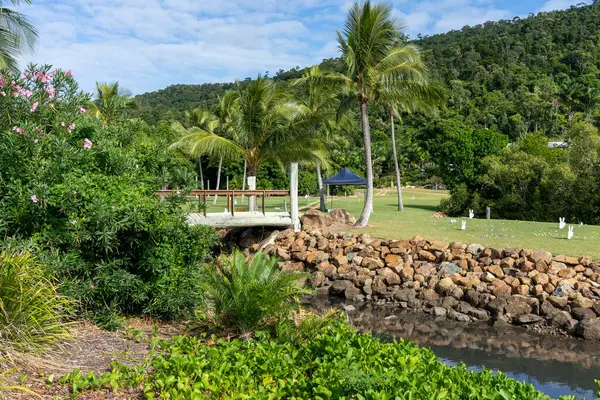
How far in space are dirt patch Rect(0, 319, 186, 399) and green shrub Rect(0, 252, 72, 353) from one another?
0.57ft

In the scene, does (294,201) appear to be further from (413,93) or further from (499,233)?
(499,233)

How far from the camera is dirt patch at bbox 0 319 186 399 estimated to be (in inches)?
196

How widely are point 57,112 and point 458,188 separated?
30750 mm

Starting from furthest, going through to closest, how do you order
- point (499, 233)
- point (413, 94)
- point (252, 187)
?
1. point (252, 187)
2. point (413, 94)
3. point (499, 233)

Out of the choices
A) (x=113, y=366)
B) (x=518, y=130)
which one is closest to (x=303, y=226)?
(x=113, y=366)

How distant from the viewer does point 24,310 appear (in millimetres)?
5633

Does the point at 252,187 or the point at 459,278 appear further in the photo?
the point at 252,187

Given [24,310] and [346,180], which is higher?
[346,180]

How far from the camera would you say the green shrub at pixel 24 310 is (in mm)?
5434

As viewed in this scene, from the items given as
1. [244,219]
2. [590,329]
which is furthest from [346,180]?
[590,329]

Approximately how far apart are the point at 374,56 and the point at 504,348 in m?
13.7

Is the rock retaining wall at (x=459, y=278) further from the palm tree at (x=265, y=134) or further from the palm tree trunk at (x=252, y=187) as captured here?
the palm tree at (x=265, y=134)

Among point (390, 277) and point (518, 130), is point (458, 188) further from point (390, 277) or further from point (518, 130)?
point (518, 130)

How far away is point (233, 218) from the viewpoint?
761 inches
